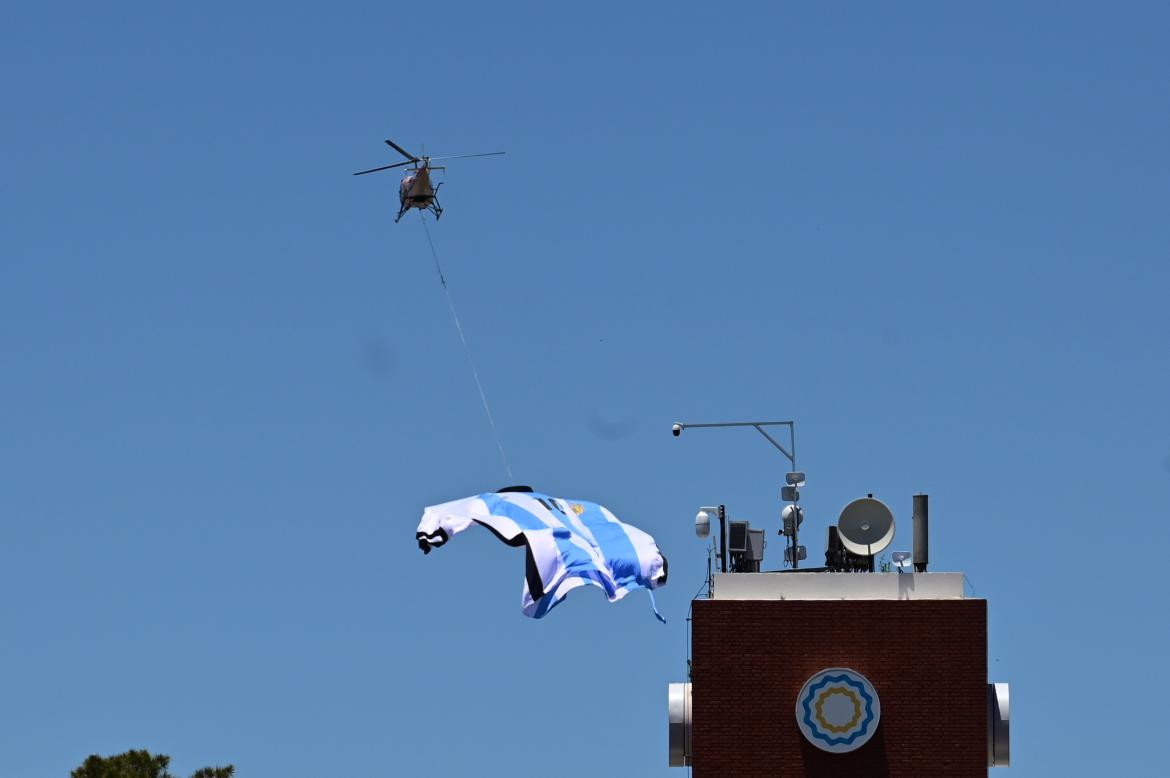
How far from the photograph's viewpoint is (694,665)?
4647 cm

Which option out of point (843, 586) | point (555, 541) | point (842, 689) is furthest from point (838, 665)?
point (555, 541)

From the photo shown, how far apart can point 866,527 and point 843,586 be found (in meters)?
1.99

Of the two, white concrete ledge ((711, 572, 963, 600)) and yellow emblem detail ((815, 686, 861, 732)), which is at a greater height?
white concrete ledge ((711, 572, 963, 600))

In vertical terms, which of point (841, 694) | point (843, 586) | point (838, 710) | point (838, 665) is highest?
point (843, 586)

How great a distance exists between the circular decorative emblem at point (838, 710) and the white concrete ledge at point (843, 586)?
153cm

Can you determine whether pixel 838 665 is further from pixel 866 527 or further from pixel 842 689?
pixel 866 527

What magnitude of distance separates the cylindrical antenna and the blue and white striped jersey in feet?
17.0

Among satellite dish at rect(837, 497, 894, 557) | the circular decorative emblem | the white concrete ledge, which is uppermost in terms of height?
satellite dish at rect(837, 497, 894, 557)

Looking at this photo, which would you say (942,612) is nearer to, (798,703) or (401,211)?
(798,703)

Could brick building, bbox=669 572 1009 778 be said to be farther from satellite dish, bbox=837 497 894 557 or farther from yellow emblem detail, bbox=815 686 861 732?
satellite dish, bbox=837 497 894 557

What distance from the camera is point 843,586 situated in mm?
47031

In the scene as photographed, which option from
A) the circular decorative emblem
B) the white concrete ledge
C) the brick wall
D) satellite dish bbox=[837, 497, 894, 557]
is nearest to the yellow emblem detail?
the circular decorative emblem

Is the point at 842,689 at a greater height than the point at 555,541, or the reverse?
the point at 555,541

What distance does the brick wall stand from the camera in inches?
1821
